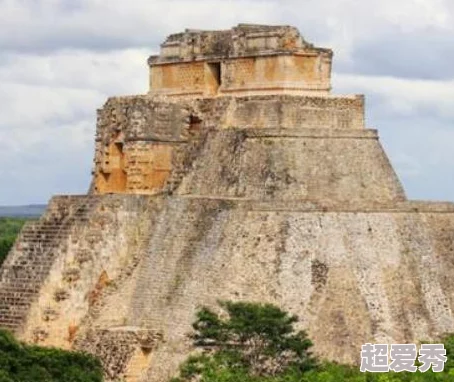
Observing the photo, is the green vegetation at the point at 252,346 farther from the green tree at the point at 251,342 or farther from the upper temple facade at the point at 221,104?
the upper temple facade at the point at 221,104

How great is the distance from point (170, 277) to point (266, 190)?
7.14ft

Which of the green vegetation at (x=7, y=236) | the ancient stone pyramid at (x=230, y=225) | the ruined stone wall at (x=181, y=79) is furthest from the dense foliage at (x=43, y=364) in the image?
the green vegetation at (x=7, y=236)

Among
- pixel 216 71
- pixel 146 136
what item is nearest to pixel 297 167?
pixel 146 136

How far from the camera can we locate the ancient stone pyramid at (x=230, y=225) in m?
27.8

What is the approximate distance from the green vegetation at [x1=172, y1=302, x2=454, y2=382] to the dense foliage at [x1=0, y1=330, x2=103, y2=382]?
4.66ft

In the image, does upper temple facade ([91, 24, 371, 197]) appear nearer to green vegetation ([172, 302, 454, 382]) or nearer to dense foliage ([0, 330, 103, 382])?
green vegetation ([172, 302, 454, 382])

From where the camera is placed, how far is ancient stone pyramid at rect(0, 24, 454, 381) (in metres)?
27.8

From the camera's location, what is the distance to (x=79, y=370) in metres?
26.3

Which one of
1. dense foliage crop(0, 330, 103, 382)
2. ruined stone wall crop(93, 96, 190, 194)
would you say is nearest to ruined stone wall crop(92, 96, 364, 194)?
ruined stone wall crop(93, 96, 190, 194)

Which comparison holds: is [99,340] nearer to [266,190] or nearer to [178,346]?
[178,346]

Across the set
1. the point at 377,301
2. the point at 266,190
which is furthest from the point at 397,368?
the point at 266,190

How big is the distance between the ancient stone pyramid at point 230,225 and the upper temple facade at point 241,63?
29mm

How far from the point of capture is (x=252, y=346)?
88.8ft

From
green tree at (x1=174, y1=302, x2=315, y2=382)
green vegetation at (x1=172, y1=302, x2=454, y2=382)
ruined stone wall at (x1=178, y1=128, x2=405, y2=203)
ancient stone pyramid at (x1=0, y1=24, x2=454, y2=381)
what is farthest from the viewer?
ruined stone wall at (x1=178, y1=128, x2=405, y2=203)
